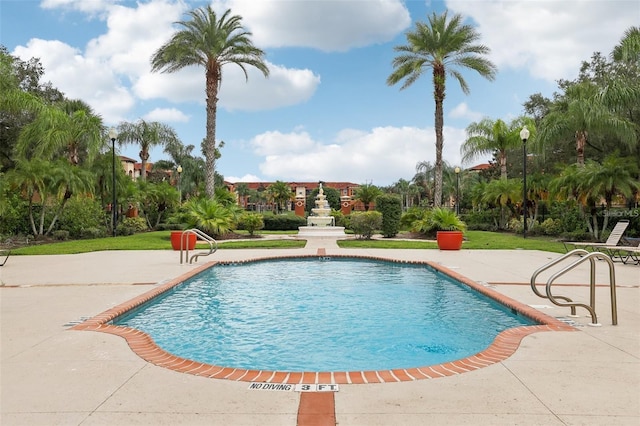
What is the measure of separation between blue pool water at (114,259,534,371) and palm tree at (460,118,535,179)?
24.4m

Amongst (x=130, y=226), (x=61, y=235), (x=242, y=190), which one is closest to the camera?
(x=61, y=235)

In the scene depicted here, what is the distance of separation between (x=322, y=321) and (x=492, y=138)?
30.6m

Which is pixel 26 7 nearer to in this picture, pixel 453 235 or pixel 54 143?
pixel 54 143

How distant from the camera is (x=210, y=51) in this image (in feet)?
78.8

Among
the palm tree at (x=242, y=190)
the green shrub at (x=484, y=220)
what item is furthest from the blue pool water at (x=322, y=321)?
the palm tree at (x=242, y=190)

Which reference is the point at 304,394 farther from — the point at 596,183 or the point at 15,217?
the point at 15,217

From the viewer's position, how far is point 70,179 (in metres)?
21.7

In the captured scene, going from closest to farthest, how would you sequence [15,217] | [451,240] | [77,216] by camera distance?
[451,240] < [15,217] < [77,216]

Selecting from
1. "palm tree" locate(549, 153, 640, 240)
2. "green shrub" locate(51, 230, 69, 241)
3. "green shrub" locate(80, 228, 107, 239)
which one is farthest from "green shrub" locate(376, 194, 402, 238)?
"green shrub" locate(51, 230, 69, 241)

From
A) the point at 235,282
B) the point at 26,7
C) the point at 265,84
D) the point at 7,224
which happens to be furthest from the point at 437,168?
the point at 7,224

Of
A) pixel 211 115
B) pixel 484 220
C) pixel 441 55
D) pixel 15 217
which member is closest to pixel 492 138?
pixel 484 220

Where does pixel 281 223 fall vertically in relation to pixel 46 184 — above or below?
below

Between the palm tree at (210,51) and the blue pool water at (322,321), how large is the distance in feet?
51.0

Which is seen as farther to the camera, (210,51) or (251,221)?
(210,51)
